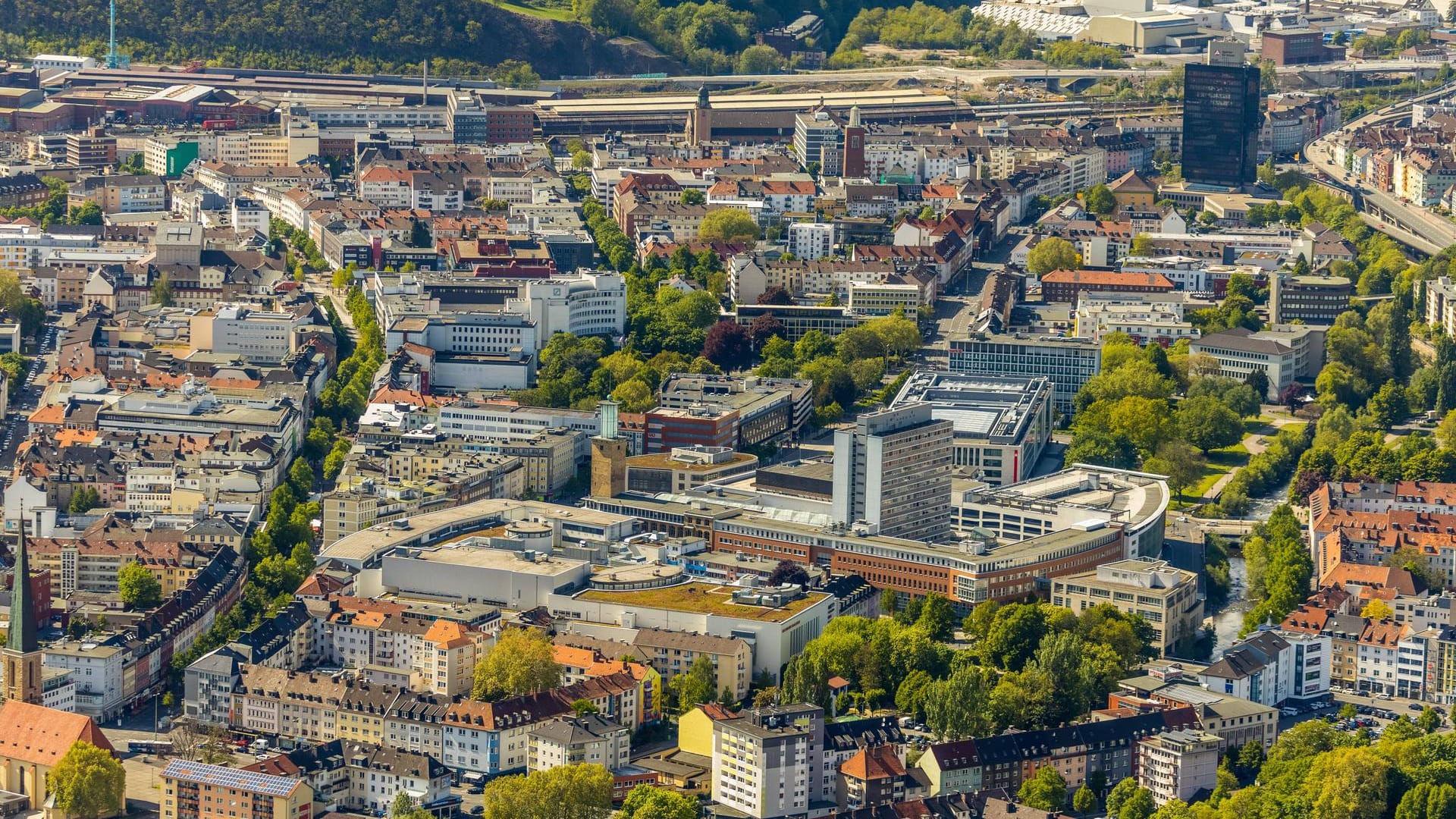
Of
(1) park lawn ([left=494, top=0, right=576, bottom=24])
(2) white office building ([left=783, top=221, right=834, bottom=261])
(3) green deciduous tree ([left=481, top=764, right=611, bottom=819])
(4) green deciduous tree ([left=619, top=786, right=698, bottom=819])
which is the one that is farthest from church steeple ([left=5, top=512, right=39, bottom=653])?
(1) park lawn ([left=494, top=0, right=576, bottom=24])

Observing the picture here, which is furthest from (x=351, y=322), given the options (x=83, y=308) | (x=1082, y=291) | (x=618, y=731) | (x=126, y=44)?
(x=126, y=44)

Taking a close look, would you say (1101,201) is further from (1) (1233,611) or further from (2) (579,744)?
(2) (579,744)

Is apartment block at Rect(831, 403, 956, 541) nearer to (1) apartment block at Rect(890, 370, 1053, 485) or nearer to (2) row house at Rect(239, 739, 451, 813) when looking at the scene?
(1) apartment block at Rect(890, 370, 1053, 485)

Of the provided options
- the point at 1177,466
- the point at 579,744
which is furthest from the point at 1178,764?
the point at 1177,466

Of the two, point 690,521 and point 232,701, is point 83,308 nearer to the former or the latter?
point 690,521

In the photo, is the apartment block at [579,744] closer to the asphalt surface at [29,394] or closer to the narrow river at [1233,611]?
the narrow river at [1233,611]
